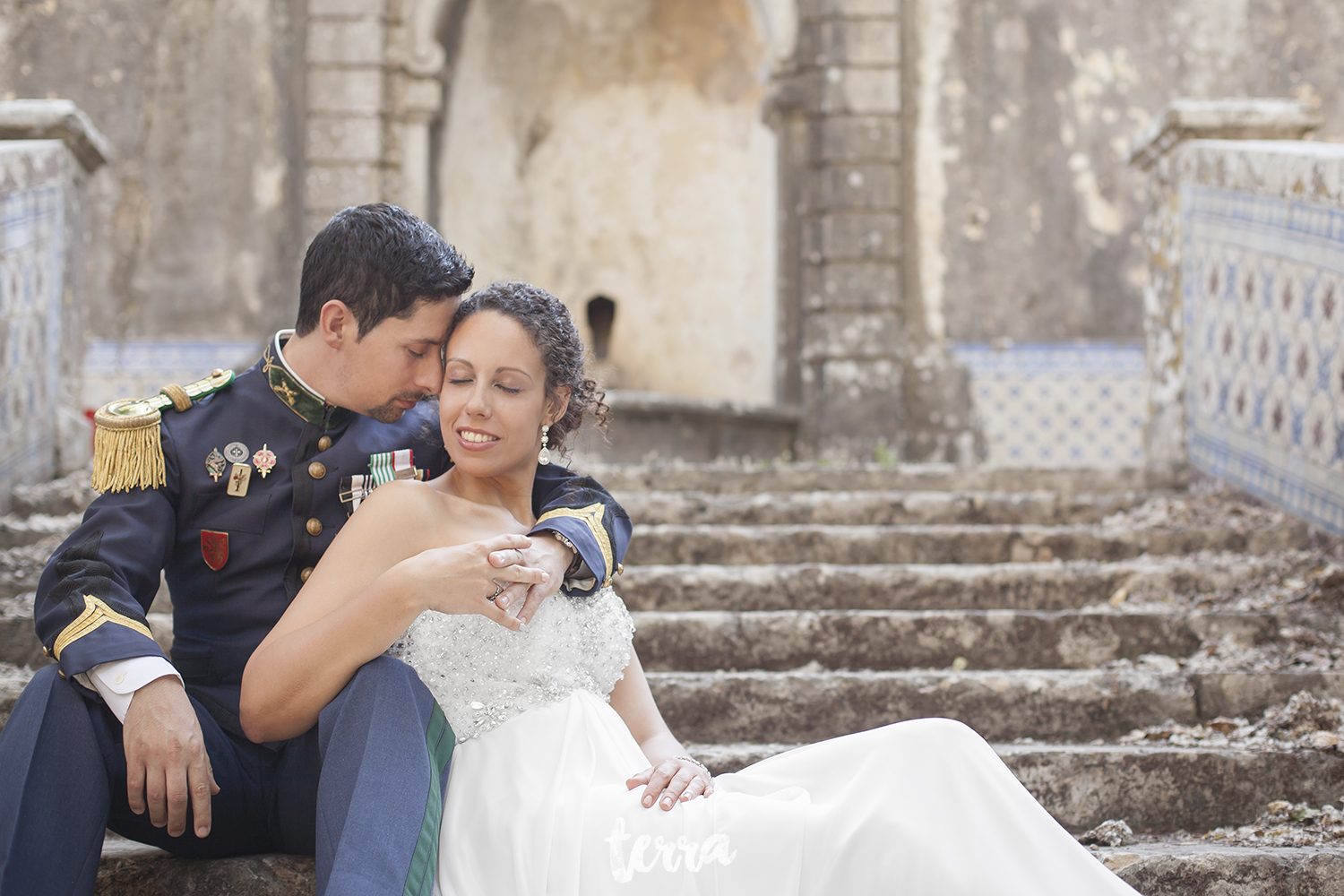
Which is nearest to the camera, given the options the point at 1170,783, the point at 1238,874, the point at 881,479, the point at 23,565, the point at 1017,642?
the point at 1238,874

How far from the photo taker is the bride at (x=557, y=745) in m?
1.50

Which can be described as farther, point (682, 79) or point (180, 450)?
point (682, 79)

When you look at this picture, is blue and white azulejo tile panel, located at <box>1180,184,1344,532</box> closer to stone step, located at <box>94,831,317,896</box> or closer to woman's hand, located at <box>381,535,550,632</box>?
woman's hand, located at <box>381,535,550,632</box>

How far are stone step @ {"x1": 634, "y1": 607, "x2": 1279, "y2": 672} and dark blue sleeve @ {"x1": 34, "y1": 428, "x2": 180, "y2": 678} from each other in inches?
51.4

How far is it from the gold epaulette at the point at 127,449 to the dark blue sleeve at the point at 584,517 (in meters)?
0.62

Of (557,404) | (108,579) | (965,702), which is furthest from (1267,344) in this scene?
(108,579)

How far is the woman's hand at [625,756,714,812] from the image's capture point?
162 centimetres

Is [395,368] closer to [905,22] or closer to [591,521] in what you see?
[591,521]

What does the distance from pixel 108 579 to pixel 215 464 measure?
0.29 metres

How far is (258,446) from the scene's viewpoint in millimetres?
1999

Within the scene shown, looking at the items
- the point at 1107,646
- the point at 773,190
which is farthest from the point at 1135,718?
the point at 773,190

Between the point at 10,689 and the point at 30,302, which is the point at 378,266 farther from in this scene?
the point at 30,302

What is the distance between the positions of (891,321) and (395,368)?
5623mm

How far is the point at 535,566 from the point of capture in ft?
5.70
